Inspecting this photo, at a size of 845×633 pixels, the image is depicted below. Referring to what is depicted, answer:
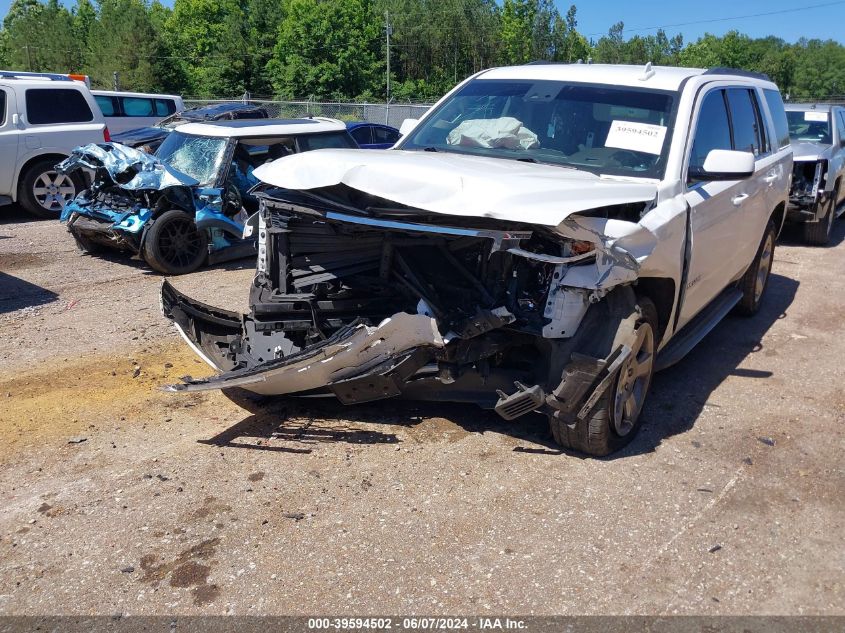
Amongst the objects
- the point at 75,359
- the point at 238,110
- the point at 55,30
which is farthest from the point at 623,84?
the point at 55,30

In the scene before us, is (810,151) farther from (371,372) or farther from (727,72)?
(371,372)

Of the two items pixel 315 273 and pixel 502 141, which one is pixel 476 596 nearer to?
pixel 315 273

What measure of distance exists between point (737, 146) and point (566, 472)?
3.02m

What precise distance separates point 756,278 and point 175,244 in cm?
606

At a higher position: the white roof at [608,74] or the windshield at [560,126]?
the white roof at [608,74]

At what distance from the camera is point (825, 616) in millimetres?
2932

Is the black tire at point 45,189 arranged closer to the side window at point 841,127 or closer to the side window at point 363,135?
the side window at point 363,135

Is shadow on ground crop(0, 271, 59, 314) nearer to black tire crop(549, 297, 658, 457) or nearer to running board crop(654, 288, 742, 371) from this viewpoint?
black tire crop(549, 297, 658, 457)

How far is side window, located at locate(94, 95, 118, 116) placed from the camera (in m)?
18.4

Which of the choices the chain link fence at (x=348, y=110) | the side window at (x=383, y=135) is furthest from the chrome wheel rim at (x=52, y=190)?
the chain link fence at (x=348, y=110)

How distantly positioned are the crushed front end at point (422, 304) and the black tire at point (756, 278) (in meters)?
3.35

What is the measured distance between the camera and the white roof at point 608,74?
4809mm

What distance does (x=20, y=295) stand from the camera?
7.35m

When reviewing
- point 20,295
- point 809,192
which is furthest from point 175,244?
point 809,192
